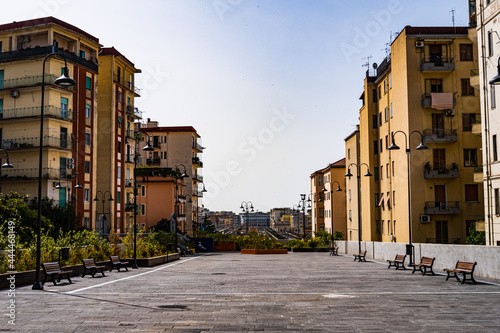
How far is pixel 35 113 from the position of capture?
151ft

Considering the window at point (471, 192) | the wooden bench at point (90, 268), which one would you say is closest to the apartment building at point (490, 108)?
the window at point (471, 192)

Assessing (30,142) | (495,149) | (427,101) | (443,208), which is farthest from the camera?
(30,142)

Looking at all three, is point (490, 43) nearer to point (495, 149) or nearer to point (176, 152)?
point (495, 149)

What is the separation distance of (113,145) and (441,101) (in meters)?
34.2

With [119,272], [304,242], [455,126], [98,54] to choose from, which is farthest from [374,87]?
[119,272]

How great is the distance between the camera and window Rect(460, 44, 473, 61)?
143 ft

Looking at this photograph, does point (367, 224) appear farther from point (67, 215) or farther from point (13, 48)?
point (13, 48)

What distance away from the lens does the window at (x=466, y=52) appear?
43688 mm

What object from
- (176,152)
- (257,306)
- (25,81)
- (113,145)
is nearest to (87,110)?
(113,145)

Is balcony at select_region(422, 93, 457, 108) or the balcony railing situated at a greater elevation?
balcony at select_region(422, 93, 457, 108)

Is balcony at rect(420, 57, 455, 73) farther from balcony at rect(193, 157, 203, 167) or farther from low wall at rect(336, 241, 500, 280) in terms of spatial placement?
balcony at rect(193, 157, 203, 167)

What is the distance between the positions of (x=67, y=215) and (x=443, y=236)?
109 ft

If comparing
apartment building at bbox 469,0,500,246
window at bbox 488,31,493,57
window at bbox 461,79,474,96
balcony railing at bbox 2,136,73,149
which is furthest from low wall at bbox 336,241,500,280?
balcony railing at bbox 2,136,73,149

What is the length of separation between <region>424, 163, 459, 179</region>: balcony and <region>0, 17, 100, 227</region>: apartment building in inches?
1221
